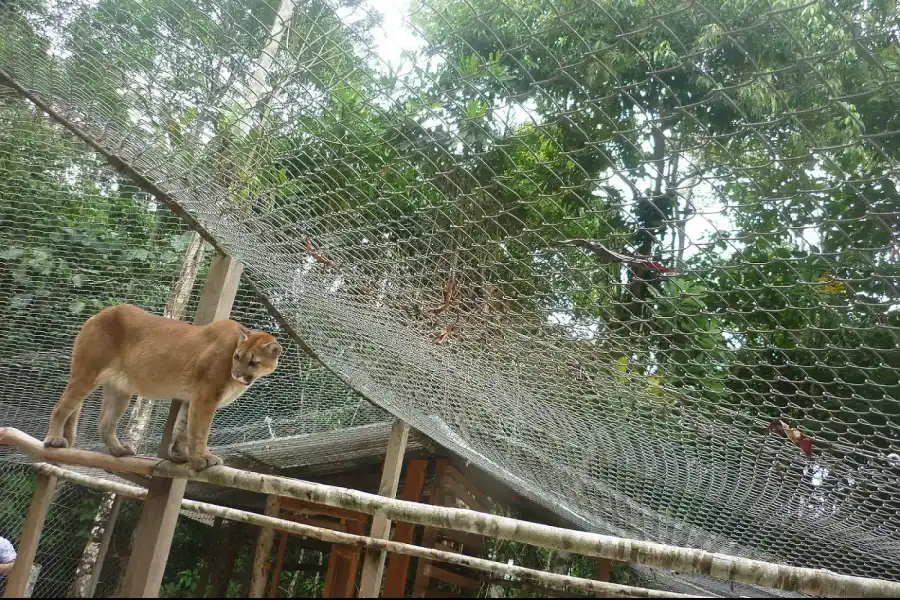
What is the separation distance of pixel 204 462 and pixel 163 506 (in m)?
0.17

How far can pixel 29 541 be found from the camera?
205cm

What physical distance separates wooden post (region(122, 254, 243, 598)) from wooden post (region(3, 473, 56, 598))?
0.99ft

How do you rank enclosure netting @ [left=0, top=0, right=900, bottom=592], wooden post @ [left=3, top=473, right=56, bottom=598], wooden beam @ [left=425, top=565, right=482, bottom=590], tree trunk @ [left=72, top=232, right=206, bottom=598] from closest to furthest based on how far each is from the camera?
1. enclosure netting @ [left=0, top=0, right=900, bottom=592]
2. wooden post @ [left=3, top=473, right=56, bottom=598]
3. tree trunk @ [left=72, top=232, right=206, bottom=598]
4. wooden beam @ [left=425, top=565, right=482, bottom=590]

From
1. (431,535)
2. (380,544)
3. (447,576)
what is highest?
(380,544)

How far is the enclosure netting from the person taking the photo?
53.3 inches

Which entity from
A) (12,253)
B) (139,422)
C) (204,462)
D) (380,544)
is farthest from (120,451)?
(139,422)

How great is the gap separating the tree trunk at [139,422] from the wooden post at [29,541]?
0.48 metres

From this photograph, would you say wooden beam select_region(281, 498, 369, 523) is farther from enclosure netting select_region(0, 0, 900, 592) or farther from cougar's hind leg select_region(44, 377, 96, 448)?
cougar's hind leg select_region(44, 377, 96, 448)

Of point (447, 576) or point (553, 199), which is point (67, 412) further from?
point (447, 576)

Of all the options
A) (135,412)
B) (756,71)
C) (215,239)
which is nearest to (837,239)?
(756,71)

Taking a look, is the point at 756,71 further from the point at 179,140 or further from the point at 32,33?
the point at 32,33

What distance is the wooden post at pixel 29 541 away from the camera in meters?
1.88

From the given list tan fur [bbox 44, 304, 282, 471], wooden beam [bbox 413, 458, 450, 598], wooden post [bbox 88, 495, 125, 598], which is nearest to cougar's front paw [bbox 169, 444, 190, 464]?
tan fur [bbox 44, 304, 282, 471]

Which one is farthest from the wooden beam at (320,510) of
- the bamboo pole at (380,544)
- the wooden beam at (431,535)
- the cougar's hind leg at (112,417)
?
the cougar's hind leg at (112,417)
